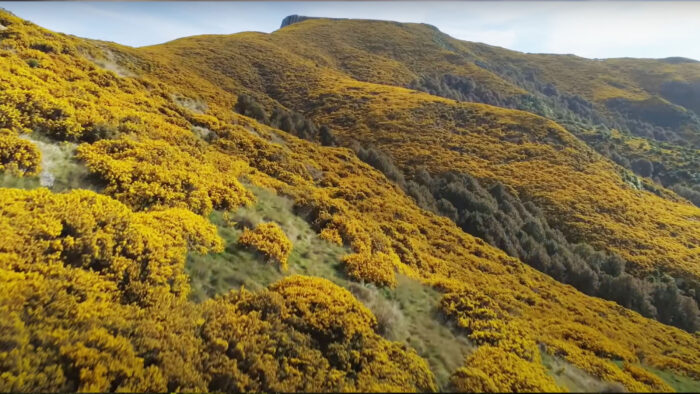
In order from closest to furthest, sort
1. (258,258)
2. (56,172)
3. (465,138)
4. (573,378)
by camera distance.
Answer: (573,378)
(258,258)
(56,172)
(465,138)

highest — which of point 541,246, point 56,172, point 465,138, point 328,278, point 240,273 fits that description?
point 56,172

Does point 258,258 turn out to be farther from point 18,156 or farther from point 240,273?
point 18,156

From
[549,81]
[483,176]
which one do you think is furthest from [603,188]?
[549,81]

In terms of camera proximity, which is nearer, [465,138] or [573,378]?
[573,378]

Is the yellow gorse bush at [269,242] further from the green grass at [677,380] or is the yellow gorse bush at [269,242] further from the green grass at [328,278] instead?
the green grass at [677,380]

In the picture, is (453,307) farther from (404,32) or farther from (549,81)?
(549,81)

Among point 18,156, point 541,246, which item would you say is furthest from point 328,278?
point 541,246
